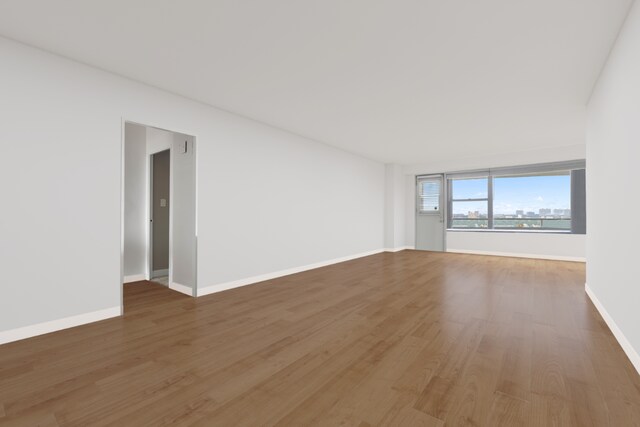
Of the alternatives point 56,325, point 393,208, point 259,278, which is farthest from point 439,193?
point 56,325

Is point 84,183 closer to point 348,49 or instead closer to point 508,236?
point 348,49

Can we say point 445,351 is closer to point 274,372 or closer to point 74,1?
point 274,372

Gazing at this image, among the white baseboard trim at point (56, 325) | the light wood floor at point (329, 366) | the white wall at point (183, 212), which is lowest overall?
the light wood floor at point (329, 366)

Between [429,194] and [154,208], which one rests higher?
[429,194]

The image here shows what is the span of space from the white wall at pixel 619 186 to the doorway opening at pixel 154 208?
4.62 metres

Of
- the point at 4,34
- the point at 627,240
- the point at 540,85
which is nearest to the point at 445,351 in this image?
the point at 627,240

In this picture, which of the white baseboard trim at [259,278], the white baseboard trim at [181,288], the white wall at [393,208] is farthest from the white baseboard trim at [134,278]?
the white wall at [393,208]

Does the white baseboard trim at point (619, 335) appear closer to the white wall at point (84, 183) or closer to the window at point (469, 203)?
the white wall at point (84, 183)

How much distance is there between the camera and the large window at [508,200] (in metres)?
7.88

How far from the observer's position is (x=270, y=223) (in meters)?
4.90

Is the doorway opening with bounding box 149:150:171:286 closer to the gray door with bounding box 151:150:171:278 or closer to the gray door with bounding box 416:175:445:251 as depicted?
the gray door with bounding box 151:150:171:278

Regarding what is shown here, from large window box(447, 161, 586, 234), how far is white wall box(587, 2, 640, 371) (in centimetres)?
477

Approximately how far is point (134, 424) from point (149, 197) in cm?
426

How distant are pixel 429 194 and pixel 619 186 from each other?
21.2 ft
